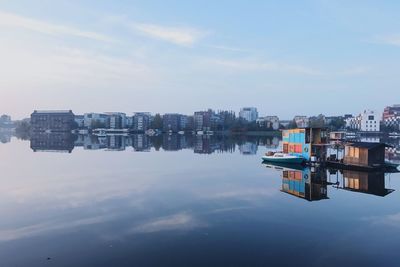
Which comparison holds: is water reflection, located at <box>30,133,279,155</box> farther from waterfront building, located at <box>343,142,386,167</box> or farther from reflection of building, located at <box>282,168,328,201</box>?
reflection of building, located at <box>282,168,328,201</box>

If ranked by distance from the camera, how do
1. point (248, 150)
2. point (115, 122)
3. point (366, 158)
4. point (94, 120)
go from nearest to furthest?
point (366, 158)
point (248, 150)
point (94, 120)
point (115, 122)

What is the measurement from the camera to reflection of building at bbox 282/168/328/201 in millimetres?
19820

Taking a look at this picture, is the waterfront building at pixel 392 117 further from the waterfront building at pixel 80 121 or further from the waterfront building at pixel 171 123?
the waterfront building at pixel 80 121

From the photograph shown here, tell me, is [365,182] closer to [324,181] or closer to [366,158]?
[324,181]

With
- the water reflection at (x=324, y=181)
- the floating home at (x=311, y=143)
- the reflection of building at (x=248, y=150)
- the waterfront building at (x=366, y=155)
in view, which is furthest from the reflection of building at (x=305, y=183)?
the reflection of building at (x=248, y=150)

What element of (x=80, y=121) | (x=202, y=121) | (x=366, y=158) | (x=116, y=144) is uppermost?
(x=80, y=121)

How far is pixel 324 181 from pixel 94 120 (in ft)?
497

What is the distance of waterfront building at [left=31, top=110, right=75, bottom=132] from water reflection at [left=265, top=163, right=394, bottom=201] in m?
143

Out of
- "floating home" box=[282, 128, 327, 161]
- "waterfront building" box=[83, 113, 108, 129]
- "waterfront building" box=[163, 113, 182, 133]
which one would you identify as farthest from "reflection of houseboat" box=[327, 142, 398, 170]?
"waterfront building" box=[83, 113, 108, 129]

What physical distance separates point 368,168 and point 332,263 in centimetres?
2282

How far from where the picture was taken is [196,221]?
1369cm

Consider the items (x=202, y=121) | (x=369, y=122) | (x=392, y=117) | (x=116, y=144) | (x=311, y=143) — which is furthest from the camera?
(x=202, y=121)

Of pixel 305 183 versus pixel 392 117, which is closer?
pixel 305 183

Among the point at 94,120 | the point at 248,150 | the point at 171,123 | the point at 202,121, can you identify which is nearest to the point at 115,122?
the point at 94,120
